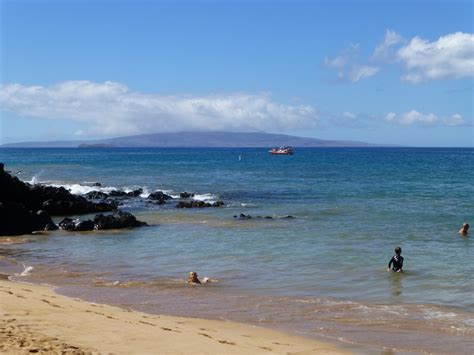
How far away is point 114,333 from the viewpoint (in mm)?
9844

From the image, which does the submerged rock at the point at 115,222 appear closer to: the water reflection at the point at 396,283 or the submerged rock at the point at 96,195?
the water reflection at the point at 396,283

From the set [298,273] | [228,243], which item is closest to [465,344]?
[298,273]

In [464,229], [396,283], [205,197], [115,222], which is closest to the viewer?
[396,283]

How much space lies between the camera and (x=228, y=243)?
929 inches

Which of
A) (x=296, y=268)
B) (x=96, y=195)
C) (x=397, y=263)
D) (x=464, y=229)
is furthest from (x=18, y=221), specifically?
(x=464, y=229)

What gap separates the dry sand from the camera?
8.74 m

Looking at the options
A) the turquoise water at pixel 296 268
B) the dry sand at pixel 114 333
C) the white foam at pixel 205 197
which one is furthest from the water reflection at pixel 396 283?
the white foam at pixel 205 197

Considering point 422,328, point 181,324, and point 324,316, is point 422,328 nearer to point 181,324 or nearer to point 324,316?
point 324,316

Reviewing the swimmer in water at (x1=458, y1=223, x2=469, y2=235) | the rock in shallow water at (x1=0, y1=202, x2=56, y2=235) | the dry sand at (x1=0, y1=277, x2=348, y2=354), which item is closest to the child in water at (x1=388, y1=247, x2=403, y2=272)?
the dry sand at (x1=0, y1=277, x2=348, y2=354)

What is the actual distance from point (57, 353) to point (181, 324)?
4.05 m

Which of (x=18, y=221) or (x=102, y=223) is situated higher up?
(x=18, y=221)

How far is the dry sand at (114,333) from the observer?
8.74 metres

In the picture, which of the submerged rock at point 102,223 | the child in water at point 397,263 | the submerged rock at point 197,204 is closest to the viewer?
the child in water at point 397,263

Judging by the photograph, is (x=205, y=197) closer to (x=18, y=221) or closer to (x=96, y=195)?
(x=96, y=195)
